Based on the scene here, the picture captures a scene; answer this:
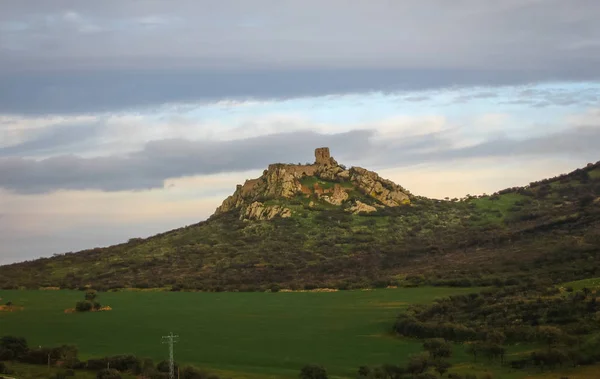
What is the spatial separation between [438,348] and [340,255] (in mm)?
98137

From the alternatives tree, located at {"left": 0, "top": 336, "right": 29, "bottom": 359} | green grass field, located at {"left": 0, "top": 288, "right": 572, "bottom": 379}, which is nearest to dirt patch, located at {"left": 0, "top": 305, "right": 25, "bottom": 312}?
green grass field, located at {"left": 0, "top": 288, "right": 572, "bottom": 379}

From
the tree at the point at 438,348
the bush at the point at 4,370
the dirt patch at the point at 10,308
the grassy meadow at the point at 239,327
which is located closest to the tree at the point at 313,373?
the grassy meadow at the point at 239,327

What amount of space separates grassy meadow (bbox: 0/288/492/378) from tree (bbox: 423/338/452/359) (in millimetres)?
1102

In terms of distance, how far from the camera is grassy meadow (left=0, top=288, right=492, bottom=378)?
2940 inches

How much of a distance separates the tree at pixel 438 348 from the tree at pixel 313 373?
11.9m

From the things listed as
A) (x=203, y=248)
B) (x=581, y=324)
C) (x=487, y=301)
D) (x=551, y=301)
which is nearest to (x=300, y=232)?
(x=203, y=248)

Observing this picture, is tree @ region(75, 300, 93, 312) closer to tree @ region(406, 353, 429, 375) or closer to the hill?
the hill

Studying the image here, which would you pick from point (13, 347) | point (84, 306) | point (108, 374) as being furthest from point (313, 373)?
point (84, 306)

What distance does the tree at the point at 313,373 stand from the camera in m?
61.8

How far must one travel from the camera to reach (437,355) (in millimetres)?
69188

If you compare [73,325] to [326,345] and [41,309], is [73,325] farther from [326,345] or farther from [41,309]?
[326,345]

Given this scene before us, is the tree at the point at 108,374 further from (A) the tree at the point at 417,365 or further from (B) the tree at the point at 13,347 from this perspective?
(A) the tree at the point at 417,365

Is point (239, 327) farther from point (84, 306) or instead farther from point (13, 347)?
point (84, 306)

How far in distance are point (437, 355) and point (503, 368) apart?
23.9 feet
